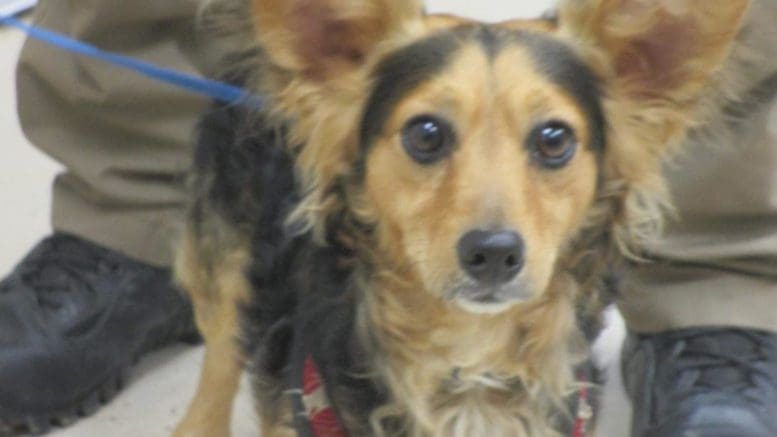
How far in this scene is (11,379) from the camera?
64.2 inches

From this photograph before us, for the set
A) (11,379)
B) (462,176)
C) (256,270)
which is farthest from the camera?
(11,379)

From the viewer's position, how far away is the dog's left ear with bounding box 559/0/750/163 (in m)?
1.13

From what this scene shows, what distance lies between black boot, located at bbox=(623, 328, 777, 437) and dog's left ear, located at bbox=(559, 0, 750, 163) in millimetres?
416

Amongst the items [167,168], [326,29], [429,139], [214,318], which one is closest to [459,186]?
[429,139]

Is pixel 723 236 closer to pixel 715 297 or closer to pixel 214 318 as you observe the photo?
pixel 715 297

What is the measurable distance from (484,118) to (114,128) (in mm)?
784

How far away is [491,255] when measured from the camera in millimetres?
1075

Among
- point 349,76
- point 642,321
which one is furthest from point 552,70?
point 642,321

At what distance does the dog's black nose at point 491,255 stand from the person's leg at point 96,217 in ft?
2.17

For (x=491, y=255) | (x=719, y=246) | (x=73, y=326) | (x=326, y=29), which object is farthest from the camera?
(x=73, y=326)

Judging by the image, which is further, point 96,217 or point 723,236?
point 96,217

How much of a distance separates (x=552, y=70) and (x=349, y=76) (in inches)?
8.1

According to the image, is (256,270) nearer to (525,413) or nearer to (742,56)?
(525,413)

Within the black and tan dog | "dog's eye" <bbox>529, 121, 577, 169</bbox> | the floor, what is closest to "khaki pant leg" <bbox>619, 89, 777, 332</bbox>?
the floor
